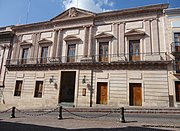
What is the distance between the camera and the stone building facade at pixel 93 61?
50.2 feet

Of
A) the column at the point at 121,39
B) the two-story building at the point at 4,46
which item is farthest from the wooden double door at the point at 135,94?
the two-story building at the point at 4,46

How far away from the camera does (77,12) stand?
770 inches

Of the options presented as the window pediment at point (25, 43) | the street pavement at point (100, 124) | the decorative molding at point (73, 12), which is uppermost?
the decorative molding at point (73, 12)

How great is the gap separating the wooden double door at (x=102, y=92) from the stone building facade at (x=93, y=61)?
0.10 metres

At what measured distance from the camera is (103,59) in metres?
17.3

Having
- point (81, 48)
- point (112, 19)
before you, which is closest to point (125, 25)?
point (112, 19)

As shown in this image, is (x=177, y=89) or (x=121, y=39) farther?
(x=121, y=39)

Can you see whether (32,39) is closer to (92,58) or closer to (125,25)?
(92,58)

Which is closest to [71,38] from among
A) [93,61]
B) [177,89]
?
[93,61]

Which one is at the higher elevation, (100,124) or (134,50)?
(134,50)

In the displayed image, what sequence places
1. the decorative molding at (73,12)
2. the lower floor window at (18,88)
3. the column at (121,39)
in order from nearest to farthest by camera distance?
the column at (121,39)
the decorative molding at (73,12)
the lower floor window at (18,88)

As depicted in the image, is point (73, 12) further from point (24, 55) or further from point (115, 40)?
point (24, 55)

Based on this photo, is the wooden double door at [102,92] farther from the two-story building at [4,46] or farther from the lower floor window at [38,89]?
the two-story building at [4,46]

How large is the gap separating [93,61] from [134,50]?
4500 millimetres
